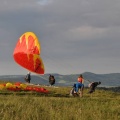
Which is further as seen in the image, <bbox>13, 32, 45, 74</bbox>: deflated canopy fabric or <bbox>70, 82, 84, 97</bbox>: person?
<bbox>13, 32, 45, 74</bbox>: deflated canopy fabric

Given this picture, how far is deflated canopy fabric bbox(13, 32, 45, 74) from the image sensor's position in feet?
206

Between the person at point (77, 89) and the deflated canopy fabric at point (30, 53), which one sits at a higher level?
the deflated canopy fabric at point (30, 53)

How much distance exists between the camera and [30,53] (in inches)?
2472

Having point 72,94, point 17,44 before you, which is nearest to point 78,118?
point 72,94

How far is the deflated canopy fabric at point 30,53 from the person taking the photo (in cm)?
6269

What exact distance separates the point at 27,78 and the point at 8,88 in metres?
20.8

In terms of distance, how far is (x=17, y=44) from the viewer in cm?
6838

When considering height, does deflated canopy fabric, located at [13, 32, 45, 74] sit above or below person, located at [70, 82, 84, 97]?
above

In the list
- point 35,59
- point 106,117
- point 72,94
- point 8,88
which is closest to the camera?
point 106,117

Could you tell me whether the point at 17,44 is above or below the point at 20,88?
above

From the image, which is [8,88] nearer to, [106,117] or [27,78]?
[27,78]

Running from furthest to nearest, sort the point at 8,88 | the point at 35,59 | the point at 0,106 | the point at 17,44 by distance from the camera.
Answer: the point at 17,44
the point at 35,59
the point at 8,88
the point at 0,106

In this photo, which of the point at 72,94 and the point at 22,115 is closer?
the point at 22,115

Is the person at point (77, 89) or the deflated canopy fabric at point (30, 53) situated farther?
the deflated canopy fabric at point (30, 53)
